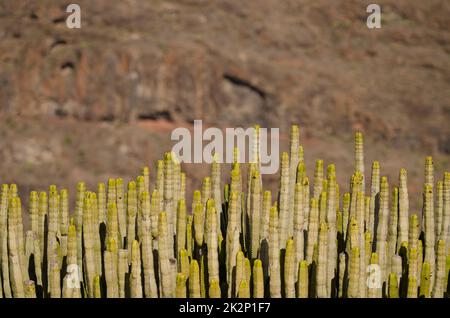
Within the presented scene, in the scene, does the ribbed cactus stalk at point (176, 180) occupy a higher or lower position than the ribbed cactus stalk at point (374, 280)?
higher

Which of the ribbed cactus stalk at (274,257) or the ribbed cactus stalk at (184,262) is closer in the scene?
the ribbed cactus stalk at (274,257)

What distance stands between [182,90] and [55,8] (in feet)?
6.27

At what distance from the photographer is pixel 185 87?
12.3 metres

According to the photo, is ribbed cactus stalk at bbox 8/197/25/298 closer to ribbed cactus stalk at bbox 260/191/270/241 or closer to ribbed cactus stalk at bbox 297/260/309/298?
ribbed cactus stalk at bbox 260/191/270/241

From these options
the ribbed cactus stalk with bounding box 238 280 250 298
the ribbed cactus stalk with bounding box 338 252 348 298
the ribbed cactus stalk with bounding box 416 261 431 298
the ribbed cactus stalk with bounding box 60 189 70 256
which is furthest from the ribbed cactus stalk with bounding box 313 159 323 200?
the ribbed cactus stalk with bounding box 60 189 70 256

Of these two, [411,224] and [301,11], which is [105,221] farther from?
[301,11]

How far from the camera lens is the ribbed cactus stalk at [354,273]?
3.73m

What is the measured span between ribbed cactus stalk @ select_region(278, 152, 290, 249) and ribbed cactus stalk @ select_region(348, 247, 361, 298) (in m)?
0.42

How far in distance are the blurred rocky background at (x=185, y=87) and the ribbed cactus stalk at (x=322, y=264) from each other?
25.5 ft

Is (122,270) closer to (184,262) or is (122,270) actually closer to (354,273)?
(184,262)

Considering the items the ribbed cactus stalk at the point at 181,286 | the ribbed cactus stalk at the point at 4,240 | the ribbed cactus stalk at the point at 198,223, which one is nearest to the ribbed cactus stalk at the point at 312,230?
the ribbed cactus stalk at the point at 198,223

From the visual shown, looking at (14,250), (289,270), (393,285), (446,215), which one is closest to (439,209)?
(446,215)

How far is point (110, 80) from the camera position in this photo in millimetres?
12188

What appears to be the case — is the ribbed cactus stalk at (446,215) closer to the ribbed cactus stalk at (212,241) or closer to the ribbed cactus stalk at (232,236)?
the ribbed cactus stalk at (232,236)
